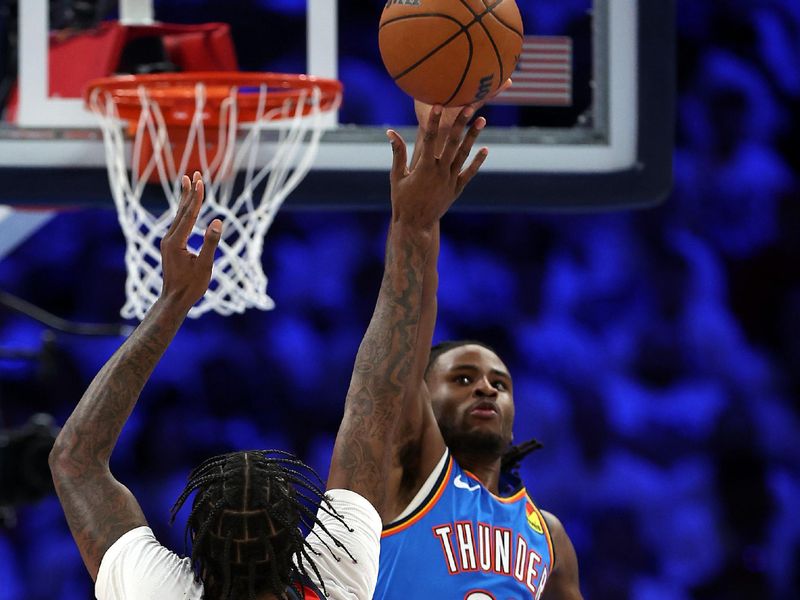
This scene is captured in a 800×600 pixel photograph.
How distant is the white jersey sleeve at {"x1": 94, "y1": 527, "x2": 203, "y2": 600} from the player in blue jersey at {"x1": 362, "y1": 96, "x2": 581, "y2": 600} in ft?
2.39

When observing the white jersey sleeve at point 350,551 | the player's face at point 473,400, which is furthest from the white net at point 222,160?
the white jersey sleeve at point 350,551

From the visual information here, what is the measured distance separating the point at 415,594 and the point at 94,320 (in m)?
3.58

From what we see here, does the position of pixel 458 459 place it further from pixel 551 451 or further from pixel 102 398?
pixel 551 451

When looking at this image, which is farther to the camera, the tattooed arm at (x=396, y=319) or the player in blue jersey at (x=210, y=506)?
the tattooed arm at (x=396, y=319)

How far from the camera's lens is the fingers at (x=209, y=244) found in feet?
5.65

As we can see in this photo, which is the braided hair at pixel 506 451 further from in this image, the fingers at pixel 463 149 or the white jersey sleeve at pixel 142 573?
the white jersey sleeve at pixel 142 573

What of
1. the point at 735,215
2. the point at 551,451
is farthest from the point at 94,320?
the point at 735,215

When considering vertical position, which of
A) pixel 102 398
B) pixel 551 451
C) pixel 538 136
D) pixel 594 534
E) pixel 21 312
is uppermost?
pixel 538 136

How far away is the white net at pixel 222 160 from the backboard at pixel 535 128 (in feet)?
0.24

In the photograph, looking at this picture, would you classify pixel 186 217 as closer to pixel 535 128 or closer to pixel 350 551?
pixel 350 551

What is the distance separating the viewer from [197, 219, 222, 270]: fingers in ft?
5.65

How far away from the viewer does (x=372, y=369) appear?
1.83 m

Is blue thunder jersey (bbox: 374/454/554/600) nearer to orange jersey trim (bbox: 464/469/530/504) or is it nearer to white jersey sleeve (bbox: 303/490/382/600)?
orange jersey trim (bbox: 464/469/530/504)

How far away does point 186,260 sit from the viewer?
175 centimetres
